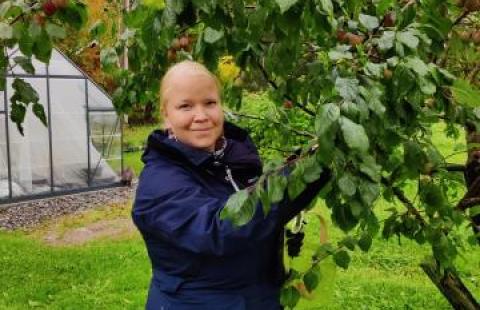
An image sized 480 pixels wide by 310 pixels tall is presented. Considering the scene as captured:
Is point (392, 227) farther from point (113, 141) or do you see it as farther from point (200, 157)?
point (113, 141)

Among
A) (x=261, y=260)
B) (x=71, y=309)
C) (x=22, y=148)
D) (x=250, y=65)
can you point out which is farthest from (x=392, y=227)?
(x=22, y=148)

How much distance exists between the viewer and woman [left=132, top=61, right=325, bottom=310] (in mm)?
1648

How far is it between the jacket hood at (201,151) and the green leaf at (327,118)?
77cm

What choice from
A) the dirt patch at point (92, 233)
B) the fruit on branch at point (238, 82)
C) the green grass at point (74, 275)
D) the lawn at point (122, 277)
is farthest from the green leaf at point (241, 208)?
the dirt patch at point (92, 233)

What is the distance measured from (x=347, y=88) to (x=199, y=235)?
24.9 inches

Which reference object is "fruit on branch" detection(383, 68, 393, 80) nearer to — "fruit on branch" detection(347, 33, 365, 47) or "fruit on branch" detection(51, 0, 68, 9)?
"fruit on branch" detection(347, 33, 365, 47)

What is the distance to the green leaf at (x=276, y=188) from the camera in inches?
47.5

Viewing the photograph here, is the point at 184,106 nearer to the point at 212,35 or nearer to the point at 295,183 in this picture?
the point at 212,35

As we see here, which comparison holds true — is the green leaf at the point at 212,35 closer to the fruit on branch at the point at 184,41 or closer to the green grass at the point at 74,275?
the fruit on branch at the point at 184,41

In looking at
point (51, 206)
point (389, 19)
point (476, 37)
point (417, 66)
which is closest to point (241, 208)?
point (417, 66)

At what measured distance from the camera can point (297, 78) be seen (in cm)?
225

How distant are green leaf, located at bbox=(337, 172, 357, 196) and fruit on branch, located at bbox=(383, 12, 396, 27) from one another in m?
0.59

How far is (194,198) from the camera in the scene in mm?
1603

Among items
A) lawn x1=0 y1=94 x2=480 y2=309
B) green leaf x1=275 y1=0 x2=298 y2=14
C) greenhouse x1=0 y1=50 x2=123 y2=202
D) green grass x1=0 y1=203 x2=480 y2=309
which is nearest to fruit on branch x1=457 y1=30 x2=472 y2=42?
green leaf x1=275 y1=0 x2=298 y2=14
